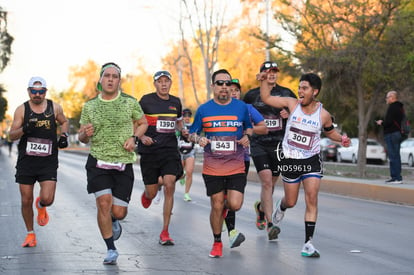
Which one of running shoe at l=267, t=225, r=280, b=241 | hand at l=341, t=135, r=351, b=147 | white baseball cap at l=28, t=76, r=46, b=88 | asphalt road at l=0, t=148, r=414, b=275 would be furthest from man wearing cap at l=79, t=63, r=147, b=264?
hand at l=341, t=135, r=351, b=147

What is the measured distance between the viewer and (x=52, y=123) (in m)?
9.05

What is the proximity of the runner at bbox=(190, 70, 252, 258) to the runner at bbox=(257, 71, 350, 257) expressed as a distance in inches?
17.8

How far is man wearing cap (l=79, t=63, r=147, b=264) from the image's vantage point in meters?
7.61

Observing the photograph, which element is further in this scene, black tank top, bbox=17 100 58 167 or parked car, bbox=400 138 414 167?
parked car, bbox=400 138 414 167

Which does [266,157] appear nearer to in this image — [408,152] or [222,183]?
[222,183]

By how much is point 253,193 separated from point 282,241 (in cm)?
823

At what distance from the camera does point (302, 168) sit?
27.2 feet

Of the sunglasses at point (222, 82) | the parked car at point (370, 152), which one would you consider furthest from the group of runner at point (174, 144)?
the parked car at point (370, 152)

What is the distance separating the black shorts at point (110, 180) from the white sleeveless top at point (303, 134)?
6.05ft

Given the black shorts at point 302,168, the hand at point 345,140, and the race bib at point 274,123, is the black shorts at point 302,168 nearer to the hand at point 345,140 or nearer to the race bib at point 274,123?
the hand at point 345,140

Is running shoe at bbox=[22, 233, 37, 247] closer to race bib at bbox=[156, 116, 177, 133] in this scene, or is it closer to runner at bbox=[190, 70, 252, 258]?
race bib at bbox=[156, 116, 177, 133]

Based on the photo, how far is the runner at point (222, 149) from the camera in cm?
816

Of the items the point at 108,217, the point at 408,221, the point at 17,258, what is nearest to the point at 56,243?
the point at 17,258

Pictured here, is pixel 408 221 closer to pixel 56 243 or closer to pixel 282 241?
pixel 282 241
